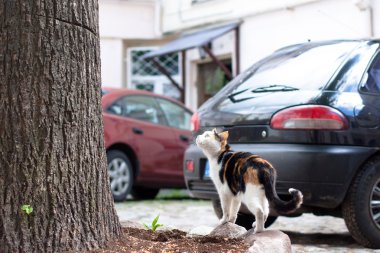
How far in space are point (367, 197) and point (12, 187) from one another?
9.21 ft

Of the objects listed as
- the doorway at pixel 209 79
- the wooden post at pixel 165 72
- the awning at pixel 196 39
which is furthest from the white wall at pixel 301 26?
the wooden post at pixel 165 72

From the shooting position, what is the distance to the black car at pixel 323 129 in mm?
5258

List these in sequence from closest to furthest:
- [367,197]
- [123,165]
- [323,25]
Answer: [367,197] → [123,165] → [323,25]

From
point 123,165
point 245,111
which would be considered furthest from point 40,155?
point 123,165

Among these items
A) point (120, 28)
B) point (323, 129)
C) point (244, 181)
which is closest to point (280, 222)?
A: point (323, 129)

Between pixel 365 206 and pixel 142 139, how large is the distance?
5.13m

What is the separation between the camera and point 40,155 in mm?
3461

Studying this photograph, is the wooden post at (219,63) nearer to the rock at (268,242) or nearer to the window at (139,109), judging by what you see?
the window at (139,109)

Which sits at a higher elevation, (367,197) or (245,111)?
(245,111)

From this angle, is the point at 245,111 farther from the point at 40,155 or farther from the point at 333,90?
the point at 40,155

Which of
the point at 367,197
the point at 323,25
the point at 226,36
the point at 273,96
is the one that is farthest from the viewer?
the point at 226,36

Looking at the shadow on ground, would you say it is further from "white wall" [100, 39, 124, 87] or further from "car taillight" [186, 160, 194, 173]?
"white wall" [100, 39, 124, 87]

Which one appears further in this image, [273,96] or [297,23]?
[297,23]

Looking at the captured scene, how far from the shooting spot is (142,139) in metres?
10.0
